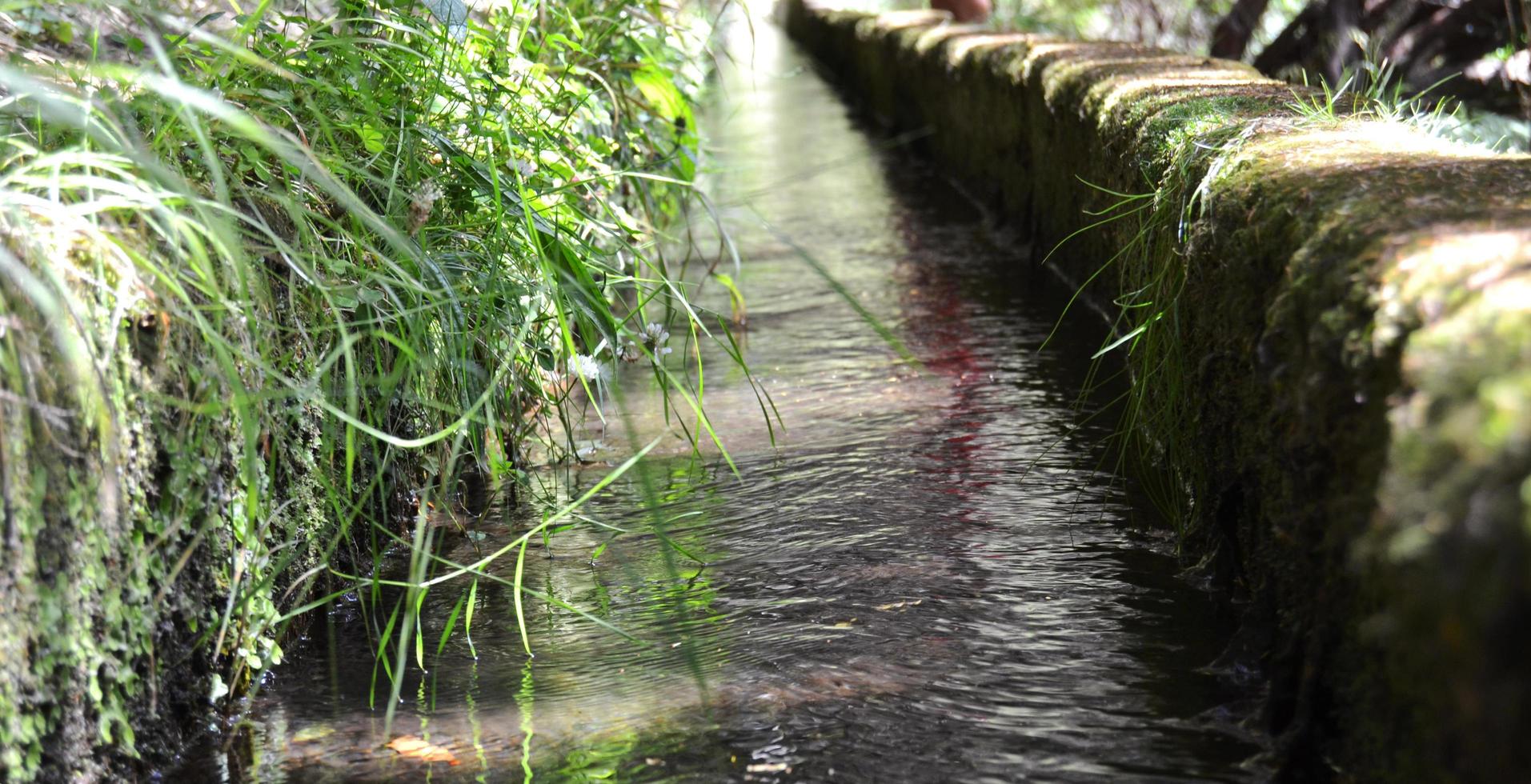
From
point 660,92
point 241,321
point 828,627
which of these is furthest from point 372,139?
point 660,92

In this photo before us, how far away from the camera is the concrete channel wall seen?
1.17 m

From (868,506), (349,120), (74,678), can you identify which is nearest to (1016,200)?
(868,506)

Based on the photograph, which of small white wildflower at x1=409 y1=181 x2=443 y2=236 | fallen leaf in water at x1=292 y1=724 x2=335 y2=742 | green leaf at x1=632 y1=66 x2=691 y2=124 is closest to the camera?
fallen leaf in water at x1=292 y1=724 x2=335 y2=742

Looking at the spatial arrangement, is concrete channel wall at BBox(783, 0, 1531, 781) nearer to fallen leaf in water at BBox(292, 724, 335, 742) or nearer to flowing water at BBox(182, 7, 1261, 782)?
flowing water at BBox(182, 7, 1261, 782)

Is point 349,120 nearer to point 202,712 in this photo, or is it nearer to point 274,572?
point 274,572

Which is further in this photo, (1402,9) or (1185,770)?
(1402,9)

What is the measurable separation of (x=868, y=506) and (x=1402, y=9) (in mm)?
4934

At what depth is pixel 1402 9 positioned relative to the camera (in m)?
6.55

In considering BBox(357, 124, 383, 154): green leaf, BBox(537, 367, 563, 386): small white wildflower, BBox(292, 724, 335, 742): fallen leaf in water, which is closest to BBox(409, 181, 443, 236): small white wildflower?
BBox(357, 124, 383, 154): green leaf

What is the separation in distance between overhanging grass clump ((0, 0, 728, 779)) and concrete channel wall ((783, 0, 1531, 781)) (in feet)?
3.16

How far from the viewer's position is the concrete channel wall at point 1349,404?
117 centimetres

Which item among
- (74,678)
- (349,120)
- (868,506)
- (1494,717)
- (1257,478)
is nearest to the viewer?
(1494,717)

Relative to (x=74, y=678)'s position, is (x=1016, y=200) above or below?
above

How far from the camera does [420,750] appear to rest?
214 centimetres
